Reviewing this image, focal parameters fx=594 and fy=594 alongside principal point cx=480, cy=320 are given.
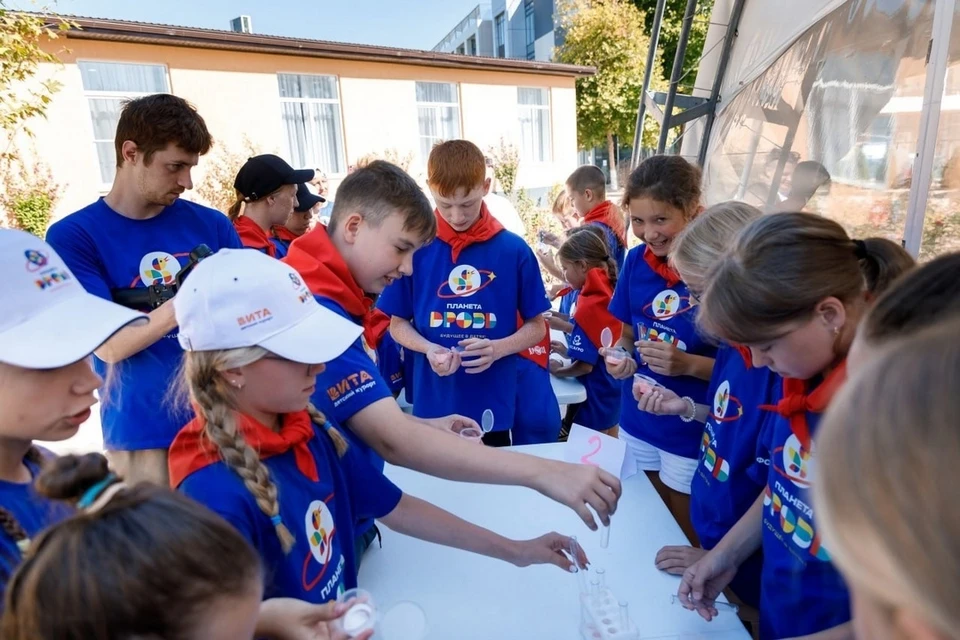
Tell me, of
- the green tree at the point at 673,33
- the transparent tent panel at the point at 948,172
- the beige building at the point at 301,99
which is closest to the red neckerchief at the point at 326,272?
the transparent tent panel at the point at 948,172

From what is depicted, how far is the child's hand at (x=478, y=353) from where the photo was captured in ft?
8.00

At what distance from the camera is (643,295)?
2.32 metres

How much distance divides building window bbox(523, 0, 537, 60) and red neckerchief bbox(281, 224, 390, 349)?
3040 centimetres

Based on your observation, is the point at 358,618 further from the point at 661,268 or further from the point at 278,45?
the point at 278,45

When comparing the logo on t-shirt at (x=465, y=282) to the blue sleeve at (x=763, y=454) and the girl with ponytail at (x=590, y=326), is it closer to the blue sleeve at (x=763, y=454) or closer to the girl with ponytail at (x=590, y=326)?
the girl with ponytail at (x=590, y=326)

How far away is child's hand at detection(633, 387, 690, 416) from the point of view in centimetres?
195

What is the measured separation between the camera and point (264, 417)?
1242 millimetres

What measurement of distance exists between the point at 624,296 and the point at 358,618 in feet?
5.66

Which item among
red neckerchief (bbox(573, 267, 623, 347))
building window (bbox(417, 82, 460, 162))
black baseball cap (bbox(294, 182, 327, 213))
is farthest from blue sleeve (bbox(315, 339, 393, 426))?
building window (bbox(417, 82, 460, 162))

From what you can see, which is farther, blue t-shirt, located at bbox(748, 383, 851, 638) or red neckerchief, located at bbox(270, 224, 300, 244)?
red neckerchief, located at bbox(270, 224, 300, 244)

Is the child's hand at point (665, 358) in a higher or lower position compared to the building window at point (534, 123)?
lower

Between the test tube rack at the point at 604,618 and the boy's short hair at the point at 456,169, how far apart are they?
1.67 meters

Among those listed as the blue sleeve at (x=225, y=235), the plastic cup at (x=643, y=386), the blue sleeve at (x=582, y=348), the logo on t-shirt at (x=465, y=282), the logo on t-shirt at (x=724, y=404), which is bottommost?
the blue sleeve at (x=582, y=348)

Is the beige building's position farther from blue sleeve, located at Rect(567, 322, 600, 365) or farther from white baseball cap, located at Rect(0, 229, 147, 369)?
white baseball cap, located at Rect(0, 229, 147, 369)
